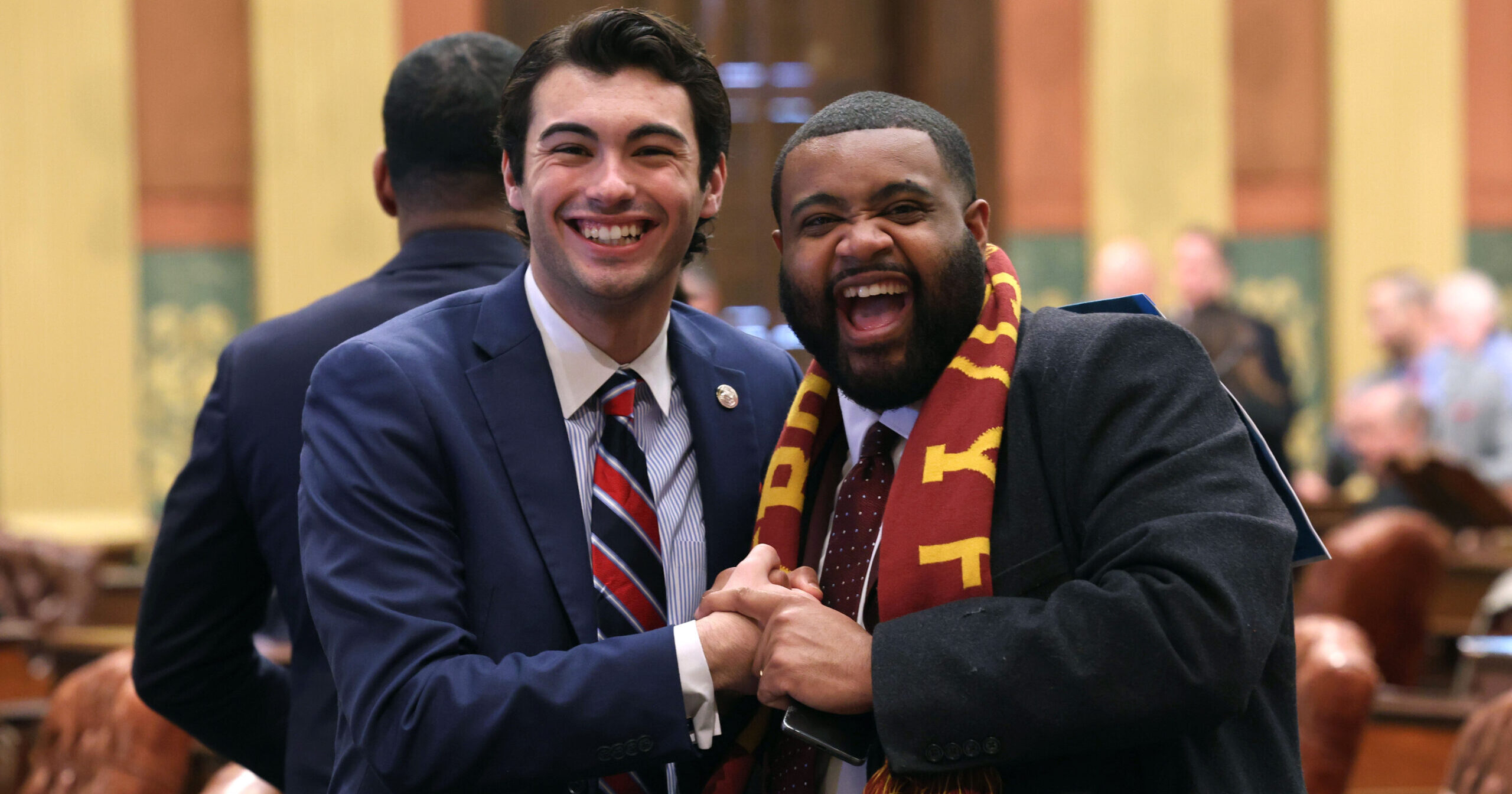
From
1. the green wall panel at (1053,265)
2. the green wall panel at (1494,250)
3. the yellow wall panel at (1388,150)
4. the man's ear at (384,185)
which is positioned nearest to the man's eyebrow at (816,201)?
the man's ear at (384,185)

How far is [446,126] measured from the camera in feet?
6.82

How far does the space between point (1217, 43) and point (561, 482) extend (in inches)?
291

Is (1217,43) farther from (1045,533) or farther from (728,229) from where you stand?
(1045,533)

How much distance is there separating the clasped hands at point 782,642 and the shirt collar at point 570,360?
30 centimetres

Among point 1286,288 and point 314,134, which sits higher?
point 314,134

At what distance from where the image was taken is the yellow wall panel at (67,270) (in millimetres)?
7750

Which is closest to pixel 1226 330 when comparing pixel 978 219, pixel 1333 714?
pixel 1333 714

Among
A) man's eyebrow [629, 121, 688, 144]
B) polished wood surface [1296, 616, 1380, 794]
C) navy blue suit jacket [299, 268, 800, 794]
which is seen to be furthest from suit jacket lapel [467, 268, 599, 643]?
polished wood surface [1296, 616, 1380, 794]

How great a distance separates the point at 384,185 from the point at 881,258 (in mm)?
938

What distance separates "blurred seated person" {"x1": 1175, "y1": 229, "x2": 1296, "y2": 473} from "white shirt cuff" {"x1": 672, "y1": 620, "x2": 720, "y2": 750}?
5.23 metres

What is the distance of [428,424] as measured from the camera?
1.60 meters

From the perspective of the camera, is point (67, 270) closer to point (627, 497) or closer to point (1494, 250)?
point (627, 497)

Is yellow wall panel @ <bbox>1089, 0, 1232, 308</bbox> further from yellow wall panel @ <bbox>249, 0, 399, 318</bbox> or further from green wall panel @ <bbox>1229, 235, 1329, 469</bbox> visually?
yellow wall panel @ <bbox>249, 0, 399, 318</bbox>

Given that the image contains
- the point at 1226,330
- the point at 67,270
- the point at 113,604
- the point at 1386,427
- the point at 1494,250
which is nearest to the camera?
the point at 113,604
